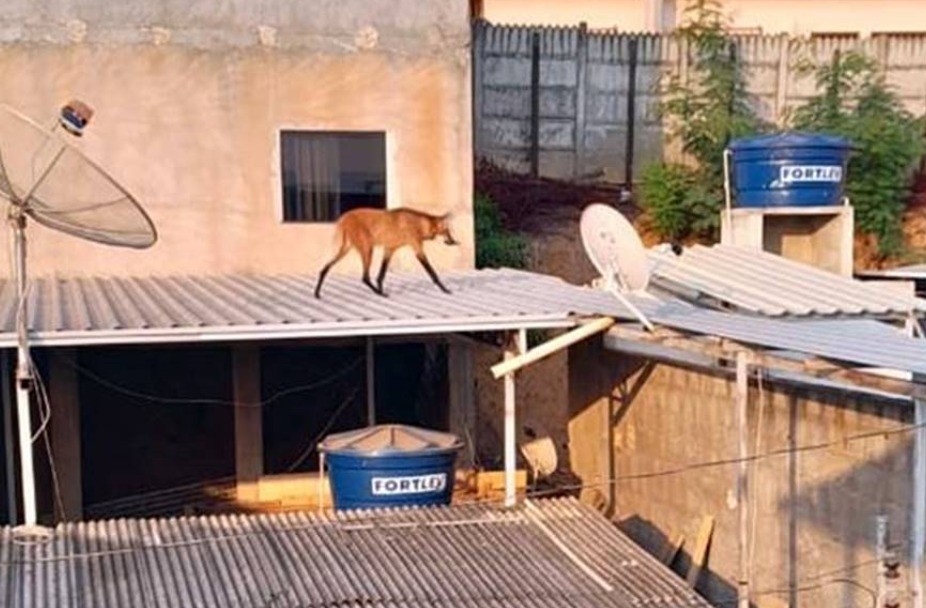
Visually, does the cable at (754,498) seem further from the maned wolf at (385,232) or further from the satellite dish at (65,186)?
the satellite dish at (65,186)

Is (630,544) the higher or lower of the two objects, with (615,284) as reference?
lower

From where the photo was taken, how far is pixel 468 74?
12727mm

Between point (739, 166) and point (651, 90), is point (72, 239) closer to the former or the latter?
point (739, 166)

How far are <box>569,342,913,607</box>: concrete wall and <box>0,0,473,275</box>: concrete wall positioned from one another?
3.20 metres

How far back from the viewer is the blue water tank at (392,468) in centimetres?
866

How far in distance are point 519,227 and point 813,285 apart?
8.43 metres

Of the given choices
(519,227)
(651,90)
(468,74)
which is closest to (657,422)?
(468,74)

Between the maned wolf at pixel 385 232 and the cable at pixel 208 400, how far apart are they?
2360 mm

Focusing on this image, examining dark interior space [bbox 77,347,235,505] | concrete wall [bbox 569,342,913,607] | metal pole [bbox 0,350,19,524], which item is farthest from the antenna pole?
concrete wall [bbox 569,342,913,607]

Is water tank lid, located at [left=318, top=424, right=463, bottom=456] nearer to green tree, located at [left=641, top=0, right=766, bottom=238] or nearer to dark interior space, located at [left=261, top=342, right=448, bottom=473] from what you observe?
dark interior space, located at [left=261, top=342, right=448, bottom=473]

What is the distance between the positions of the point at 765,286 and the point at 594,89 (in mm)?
10037

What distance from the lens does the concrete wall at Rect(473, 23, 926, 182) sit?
18.3m

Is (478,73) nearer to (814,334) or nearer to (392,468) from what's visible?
(392,468)

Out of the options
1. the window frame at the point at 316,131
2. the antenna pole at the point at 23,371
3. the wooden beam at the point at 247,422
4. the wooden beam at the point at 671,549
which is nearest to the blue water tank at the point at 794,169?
the window frame at the point at 316,131
